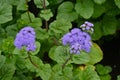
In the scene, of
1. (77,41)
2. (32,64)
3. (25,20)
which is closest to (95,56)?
(25,20)

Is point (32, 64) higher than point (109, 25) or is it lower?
higher

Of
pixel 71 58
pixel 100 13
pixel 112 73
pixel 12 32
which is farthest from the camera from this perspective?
pixel 112 73

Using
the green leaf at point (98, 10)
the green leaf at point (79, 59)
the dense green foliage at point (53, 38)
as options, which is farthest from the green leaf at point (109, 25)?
the green leaf at point (79, 59)

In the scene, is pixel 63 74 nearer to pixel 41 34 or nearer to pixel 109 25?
pixel 41 34

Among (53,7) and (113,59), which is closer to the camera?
(53,7)

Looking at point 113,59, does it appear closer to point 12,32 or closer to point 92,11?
point 92,11

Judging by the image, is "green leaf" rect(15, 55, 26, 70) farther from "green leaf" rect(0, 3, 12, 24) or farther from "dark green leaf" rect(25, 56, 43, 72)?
"green leaf" rect(0, 3, 12, 24)

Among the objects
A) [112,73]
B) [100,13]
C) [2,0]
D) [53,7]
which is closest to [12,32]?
[2,0]
